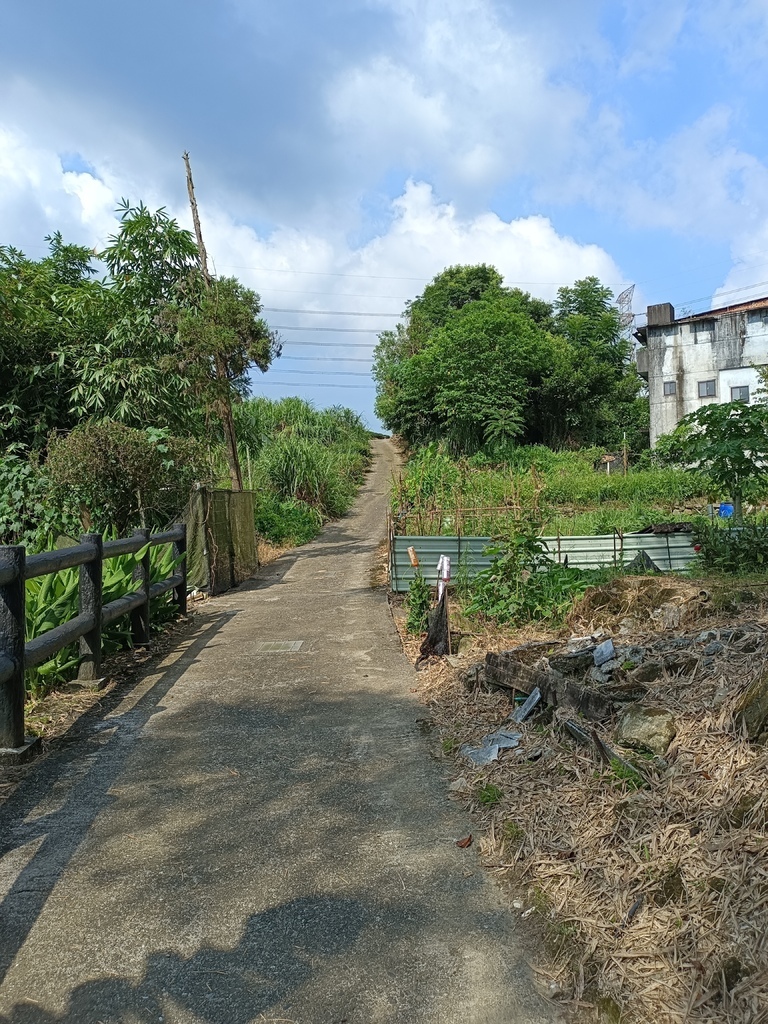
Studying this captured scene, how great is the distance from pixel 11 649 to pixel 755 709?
3.51 m

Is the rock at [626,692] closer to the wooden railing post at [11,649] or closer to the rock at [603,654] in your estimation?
the rock at [603,654]

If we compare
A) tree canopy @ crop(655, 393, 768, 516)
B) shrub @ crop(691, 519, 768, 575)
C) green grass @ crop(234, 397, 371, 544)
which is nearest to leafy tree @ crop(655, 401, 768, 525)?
tree canopy @ crop(655, 393, 768, 516)

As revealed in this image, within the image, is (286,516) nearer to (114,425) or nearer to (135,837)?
→ (114,425)

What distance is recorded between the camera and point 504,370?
1212 inches

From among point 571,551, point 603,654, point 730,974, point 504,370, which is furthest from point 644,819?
point 504,370

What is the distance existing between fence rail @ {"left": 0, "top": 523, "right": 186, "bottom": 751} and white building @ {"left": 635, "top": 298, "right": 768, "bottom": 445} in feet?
110

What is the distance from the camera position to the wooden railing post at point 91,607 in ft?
17.6

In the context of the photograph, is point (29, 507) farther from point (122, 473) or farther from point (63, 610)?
point (63, 610)

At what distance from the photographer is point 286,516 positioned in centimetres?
1894

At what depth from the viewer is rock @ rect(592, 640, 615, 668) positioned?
4.18 metres

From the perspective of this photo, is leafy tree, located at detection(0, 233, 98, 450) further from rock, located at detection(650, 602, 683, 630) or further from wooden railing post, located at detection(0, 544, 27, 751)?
rock, located at detection(650, 602, 683, 630)

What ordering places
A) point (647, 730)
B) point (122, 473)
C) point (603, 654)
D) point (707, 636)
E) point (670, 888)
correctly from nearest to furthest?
point (670, 888), point (647, 730), point (707, 636), point (603, 654), point (122, 473)

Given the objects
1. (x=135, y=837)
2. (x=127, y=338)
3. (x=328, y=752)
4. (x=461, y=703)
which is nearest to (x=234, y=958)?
(x=135, y=837)

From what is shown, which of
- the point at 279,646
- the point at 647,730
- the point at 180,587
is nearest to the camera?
the point at 647,730
